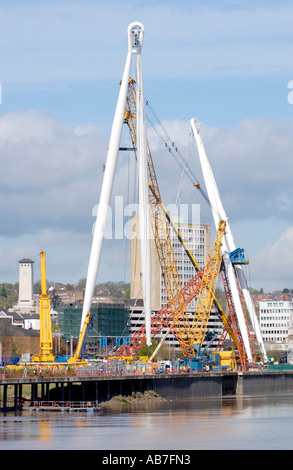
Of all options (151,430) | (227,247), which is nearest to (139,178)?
(227,247)

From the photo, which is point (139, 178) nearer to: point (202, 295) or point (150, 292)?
point (150, 292)

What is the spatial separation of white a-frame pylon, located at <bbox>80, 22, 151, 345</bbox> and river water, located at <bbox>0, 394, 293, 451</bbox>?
63.1 feet

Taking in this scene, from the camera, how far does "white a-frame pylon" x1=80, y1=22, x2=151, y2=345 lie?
87312 millimetres

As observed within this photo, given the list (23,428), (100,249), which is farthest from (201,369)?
(23,428)

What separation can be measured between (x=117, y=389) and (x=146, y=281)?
55.3 feet

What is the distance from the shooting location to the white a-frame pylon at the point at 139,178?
8731 centimetres

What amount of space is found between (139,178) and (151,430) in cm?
4776

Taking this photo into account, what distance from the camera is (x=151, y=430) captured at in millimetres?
51781

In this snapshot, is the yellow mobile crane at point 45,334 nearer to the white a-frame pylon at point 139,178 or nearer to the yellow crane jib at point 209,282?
the white a-frame pylon at point 139,178

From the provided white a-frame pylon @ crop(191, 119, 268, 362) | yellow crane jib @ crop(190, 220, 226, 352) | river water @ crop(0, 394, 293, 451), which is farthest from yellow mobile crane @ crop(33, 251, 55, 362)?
white a-frame pylon @ crop(191, 119, 268, 362)

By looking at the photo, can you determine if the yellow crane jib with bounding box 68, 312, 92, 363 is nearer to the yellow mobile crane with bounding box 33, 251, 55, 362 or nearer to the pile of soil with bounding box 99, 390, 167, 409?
the yellow mobile crane with bounding box 33, 251, 55, 362

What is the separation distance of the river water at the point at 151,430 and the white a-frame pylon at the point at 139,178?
19234mm
